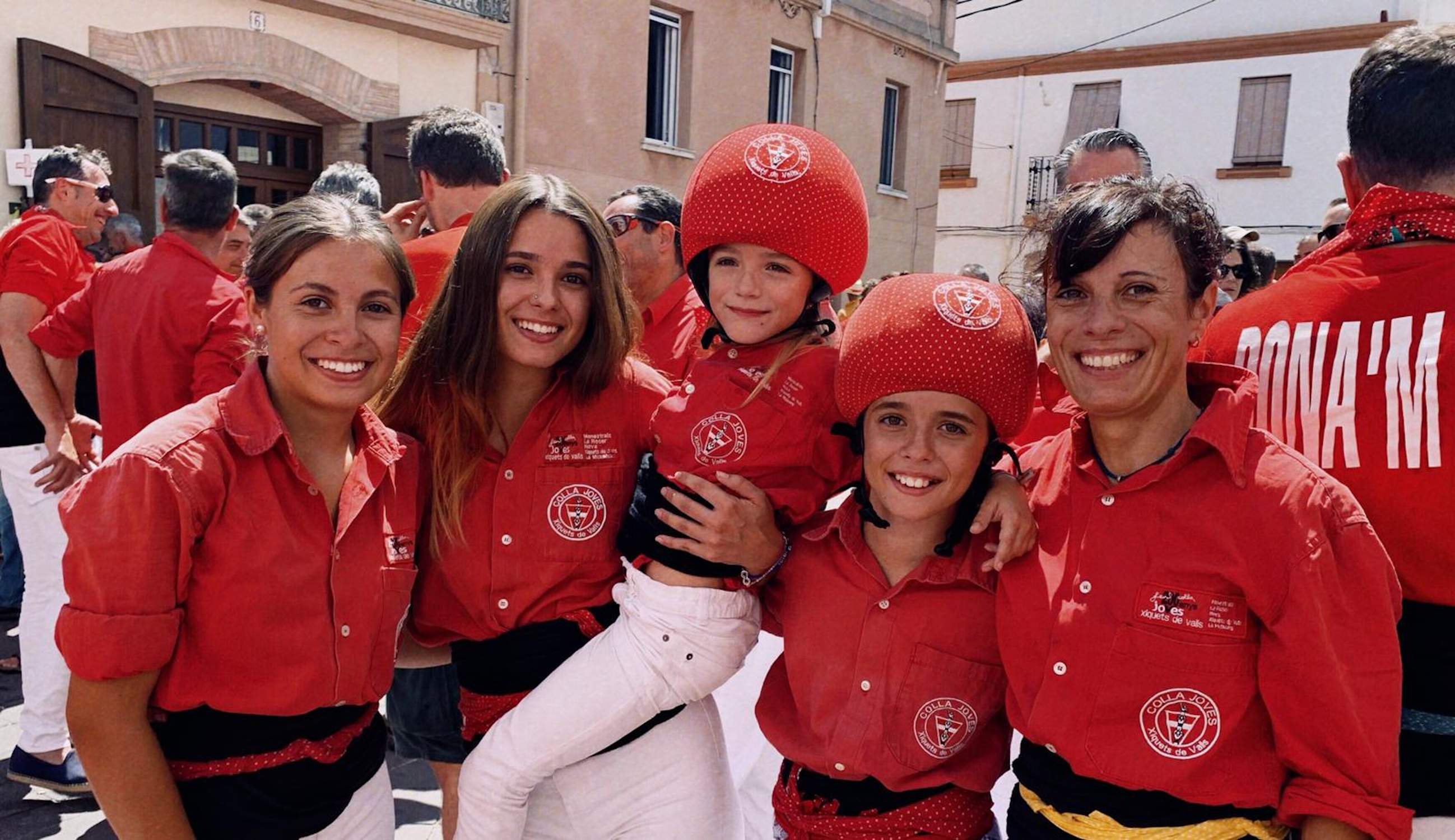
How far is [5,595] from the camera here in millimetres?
5793

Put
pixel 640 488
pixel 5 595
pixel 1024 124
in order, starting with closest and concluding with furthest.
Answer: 1. pixel 640 488
2. pixel 5 595
3. pixel 1024 124

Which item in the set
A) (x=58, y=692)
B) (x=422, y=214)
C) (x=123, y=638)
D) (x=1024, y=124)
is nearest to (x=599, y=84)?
(x=422, y=214)

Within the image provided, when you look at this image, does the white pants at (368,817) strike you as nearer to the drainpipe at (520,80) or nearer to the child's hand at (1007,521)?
the child's hand at (1007,521)

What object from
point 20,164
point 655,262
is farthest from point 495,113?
point 655,262

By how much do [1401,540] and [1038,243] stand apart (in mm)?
793

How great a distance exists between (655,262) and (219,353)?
164cm

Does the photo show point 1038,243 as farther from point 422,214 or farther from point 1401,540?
point 422,214

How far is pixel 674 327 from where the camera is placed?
13.4 feet

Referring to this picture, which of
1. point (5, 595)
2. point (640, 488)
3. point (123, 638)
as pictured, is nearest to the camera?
point (123, 638)

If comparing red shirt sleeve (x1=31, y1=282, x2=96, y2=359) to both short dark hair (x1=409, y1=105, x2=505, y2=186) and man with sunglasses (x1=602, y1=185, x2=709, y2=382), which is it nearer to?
short dark hair (x1=409, y1=105, x2=505, y2=186)

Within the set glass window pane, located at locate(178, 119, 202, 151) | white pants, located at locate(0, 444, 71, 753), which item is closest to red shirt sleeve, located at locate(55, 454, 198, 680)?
white pants, located at locate(0, 444, 71, 753)

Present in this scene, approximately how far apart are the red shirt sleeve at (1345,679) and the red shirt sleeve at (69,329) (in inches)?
162

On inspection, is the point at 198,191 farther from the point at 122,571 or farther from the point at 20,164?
the point at 20,164

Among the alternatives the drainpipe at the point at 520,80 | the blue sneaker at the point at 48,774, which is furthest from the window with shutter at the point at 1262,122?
the blue sneaker at the point at 48,774
